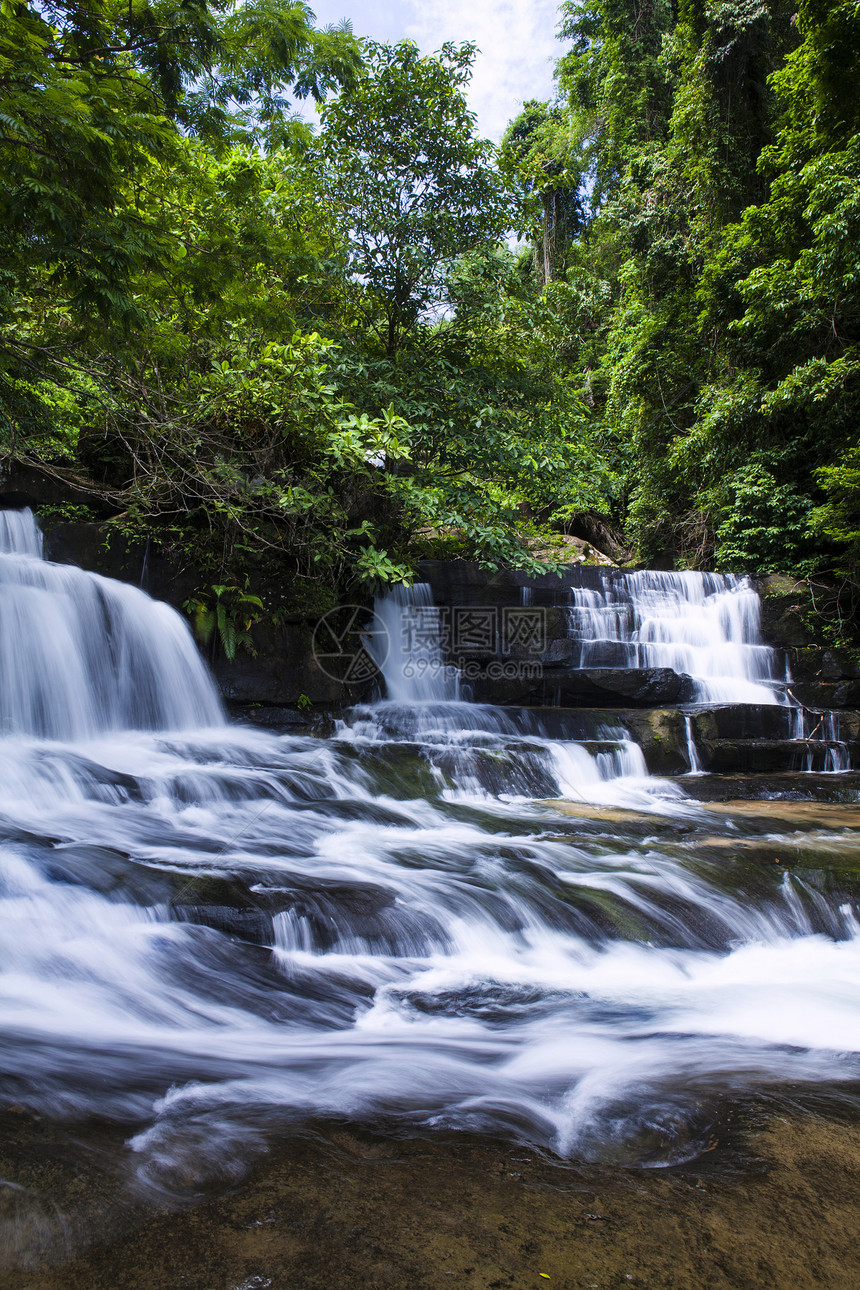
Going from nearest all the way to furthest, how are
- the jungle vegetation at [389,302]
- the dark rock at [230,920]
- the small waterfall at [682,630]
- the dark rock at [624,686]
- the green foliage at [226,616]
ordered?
the dark rock at [230,920] → the jungle vegetation at [389,302] → the green foliage at [226,616] → the dark rock at [624,686] → the small waterfall at [682,630]

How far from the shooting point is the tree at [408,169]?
9172 millimetres

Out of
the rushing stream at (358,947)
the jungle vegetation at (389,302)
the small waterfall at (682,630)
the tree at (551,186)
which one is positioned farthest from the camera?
the tree at (551,186)

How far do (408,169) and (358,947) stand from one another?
10.0 metres

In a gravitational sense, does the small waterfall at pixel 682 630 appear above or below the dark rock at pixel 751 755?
above

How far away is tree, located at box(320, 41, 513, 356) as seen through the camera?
30.1 ft

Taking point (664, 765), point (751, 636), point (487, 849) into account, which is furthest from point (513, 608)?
point (487, 849)

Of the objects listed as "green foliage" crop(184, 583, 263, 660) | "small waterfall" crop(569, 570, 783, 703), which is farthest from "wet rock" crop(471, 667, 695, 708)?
"green foliage" crop(184, 583, 263, 660)

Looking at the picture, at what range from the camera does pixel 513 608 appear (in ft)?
37.9

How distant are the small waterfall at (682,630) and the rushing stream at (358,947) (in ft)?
14.4

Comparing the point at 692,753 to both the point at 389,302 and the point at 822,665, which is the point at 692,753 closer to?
the point at 822,665

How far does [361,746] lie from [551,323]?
685 cm

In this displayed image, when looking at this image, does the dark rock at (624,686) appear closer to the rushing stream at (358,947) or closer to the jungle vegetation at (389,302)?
the jungle vegetation at (389,302)

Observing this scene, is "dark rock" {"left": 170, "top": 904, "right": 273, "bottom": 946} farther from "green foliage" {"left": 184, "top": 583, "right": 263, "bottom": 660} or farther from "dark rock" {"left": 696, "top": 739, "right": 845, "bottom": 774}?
"dark rock" {"left": 696, "top": 739, "right": 845, "bottom": 774}

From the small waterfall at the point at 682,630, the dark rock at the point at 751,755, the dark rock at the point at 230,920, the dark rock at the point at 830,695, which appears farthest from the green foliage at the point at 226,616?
the dark rock at the point at 830,695
